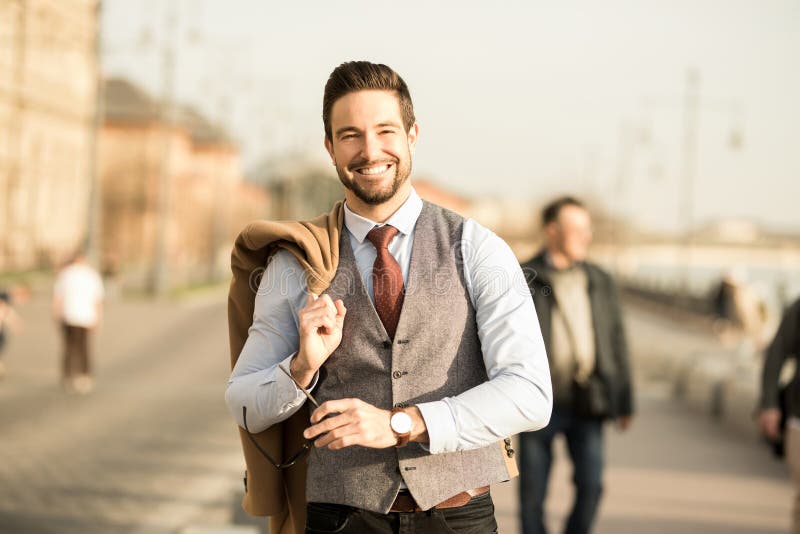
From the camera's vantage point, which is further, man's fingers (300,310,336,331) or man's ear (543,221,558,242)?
man's ear (543,221,558,242)

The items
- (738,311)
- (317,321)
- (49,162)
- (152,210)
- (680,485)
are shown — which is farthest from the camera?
(152,210)

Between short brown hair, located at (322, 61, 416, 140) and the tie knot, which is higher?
short brown hair, located at (322, 61, 416, 140)

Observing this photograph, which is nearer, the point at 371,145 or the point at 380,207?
the point at 371,145

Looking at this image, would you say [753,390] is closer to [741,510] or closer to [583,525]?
[741,510]

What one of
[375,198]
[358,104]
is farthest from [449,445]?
[358,104]

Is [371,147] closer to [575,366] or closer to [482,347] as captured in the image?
[482,347]

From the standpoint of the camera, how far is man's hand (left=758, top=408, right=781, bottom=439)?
18.8 ft

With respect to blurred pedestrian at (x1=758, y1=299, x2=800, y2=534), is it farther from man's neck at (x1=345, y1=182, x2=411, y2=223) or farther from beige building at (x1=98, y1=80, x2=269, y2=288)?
beige building at (x1=98, y1=80, x2=269, y2=288)

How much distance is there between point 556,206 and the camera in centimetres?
684

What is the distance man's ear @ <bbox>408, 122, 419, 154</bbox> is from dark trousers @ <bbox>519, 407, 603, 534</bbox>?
3596 mm

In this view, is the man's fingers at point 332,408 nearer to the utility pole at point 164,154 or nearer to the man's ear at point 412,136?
the man's ear at point 412,136

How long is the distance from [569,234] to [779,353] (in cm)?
138

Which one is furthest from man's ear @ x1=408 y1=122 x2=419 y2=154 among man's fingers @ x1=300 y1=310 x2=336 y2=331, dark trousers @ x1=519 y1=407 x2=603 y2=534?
dark trousers @ x1=519 y1=407 x2=603 y2=534

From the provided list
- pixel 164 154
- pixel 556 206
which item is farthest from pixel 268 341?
pixel 164 154
